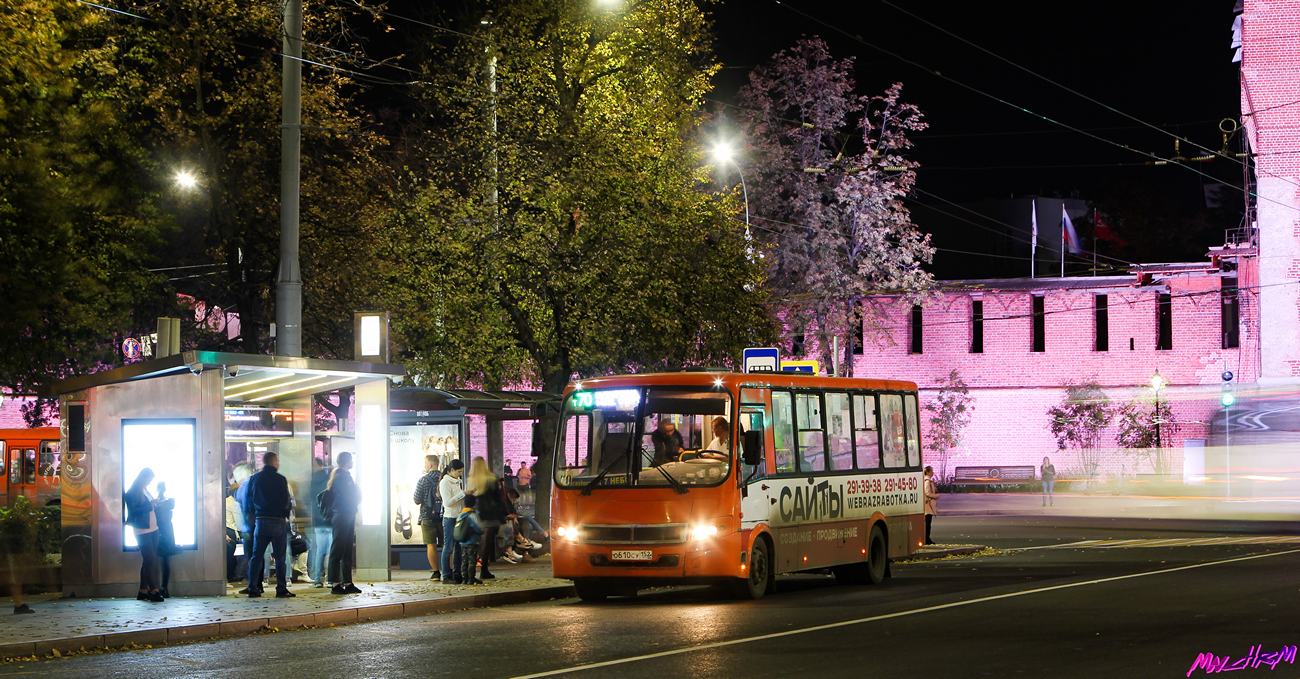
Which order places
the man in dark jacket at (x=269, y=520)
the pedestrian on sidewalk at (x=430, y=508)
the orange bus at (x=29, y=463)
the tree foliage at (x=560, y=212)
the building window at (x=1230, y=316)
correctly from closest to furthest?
the man in dark jacket at (x=269, y=520), the pedestrian on sidewalk at (x=430, y=508), the tree foliage at (x=560, y=212), the orange bus at (x=29, y=463), the building window at (x=1230, y=316)

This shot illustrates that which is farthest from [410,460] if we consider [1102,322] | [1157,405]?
[1102,322]

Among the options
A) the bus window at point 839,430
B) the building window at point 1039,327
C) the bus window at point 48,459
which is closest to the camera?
the bus window at point 839,430

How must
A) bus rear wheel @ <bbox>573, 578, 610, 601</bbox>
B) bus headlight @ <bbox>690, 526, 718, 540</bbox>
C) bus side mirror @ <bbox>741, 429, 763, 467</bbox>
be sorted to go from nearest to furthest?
bus headlight @ <bbox>690, 526, 718, 540</bbox>, bus side mirror @ <bbox>741, 429, 763, 467</bbox>, bus rear wheel @ <bbox>573, 578, 610, 601</bbox>

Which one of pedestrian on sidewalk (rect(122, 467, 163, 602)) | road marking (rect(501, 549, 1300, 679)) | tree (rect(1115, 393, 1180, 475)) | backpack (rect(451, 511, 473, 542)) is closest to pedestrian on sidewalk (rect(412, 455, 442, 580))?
backpack (rect(451, 511, 473, 542))

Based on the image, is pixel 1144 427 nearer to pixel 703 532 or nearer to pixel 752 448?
pixel 752 448

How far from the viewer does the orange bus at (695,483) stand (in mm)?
16625

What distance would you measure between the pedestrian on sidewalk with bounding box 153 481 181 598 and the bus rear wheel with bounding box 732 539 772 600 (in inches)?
269

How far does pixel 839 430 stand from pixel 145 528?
9.26 m

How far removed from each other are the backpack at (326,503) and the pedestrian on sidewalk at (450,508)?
2.06 m

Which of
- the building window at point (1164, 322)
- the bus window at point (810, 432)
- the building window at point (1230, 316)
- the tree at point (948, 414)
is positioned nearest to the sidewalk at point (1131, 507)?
the tree at point (948, 414)

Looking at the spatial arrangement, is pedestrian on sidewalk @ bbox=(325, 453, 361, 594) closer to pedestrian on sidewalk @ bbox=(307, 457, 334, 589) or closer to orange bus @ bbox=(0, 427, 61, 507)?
pedestrian on sidewalk @ bbox=(307, 457, 334, 589)

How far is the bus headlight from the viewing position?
1653 cm

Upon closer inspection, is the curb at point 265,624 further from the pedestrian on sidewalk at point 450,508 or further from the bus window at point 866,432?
the bus window at point 866,432

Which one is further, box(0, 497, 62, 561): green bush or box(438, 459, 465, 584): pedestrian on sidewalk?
box(438, 459, 465, 584): pedestrian on sidewalk
